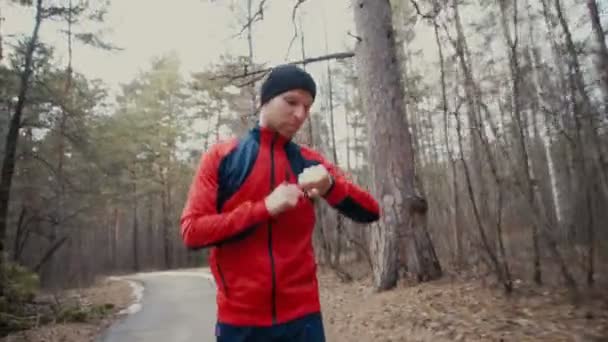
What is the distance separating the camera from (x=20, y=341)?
314 inches

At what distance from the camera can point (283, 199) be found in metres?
1.56

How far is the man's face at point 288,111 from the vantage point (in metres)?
1.82

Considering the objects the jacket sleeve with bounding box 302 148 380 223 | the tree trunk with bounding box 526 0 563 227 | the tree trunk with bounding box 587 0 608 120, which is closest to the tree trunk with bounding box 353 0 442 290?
the tree trunk with bounding box 526 0 563 227

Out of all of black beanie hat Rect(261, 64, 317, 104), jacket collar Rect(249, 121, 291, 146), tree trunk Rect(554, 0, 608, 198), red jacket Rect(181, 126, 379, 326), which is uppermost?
tree trunk Rect(554, 0, 608, 198)

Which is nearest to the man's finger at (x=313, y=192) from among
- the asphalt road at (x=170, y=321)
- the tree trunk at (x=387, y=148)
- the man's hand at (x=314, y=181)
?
the man's hand at (x=314, y=181)

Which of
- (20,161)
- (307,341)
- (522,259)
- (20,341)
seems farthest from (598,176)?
(20,161)

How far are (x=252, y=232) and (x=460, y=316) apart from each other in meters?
4.13

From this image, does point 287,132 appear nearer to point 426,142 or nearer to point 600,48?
point 600,48

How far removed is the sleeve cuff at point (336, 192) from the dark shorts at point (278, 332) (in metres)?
0.49

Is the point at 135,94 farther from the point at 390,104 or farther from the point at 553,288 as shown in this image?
the point at 553,288

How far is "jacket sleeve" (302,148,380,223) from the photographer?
186 centimetres

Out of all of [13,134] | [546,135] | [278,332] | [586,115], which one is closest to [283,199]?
[278,332]

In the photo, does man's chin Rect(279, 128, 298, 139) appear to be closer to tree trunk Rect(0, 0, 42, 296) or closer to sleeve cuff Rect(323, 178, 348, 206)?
sleeve cuff Rect(323, 178, 348, 206)

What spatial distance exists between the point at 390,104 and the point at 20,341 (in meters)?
8.01
